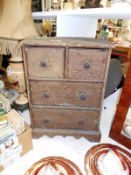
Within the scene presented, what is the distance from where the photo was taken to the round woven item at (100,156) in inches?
34.6

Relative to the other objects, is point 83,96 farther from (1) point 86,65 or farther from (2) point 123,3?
(2) point 123,3

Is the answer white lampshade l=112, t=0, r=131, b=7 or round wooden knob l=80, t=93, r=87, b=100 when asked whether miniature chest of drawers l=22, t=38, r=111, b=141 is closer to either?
round wooden knob l=80, t=93, r=87, b=100

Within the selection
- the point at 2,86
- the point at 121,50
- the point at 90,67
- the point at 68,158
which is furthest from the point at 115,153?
the point at 121,50

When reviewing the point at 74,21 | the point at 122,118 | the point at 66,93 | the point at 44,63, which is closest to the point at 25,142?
the point at 66,93

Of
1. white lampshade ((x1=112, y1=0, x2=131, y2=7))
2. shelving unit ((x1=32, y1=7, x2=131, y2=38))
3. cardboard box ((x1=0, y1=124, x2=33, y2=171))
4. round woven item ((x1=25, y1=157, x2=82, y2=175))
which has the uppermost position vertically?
white lampshade ((x1=112, y1=0, x2=131, y2=7))

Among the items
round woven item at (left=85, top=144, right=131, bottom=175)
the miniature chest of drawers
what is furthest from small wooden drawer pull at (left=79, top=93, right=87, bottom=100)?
round woven item at (left=85, top=144, right=131, bottom=175)

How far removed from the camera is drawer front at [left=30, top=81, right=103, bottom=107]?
887 mm

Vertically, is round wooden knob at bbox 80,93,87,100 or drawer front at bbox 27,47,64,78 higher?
drawer front at bbox 27,47,64,78

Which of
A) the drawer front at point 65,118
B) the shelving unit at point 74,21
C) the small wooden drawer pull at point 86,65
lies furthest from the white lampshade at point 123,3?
the drawer front at point 65,118

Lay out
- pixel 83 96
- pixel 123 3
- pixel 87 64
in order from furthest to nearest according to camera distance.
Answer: pixel 83 96 → pixel 87 64 → pixel 123 3

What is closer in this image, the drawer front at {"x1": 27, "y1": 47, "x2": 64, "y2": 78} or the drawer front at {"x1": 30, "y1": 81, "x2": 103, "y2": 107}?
the drawer front at {"x1": 27, "y1": 47, "x2": 64, "y2": 78}

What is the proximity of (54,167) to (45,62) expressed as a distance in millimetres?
598

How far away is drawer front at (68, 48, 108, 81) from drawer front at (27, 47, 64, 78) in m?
0.06

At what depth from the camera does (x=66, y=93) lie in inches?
36.2
